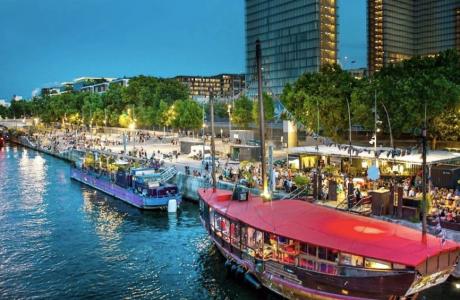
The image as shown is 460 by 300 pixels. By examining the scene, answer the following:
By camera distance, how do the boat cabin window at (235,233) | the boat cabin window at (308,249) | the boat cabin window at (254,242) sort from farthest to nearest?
the boat cabin window at (235,233) → the boat cabin window at (254,242) → the boat cabin window at (308,249)

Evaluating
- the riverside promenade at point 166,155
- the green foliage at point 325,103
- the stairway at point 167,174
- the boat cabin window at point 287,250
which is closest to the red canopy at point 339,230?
the boat cabin window at point 287,250

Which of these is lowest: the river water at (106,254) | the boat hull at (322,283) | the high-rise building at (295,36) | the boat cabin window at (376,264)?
the river water at (106,254)

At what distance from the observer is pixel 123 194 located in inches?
2203

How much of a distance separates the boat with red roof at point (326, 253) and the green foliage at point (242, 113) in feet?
209

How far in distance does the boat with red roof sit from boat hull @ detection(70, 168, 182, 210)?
18.6m

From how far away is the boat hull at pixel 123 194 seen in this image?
165ft

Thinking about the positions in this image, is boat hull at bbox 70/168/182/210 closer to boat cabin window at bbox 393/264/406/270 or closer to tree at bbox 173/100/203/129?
boat cabin window at bbox 393/264/406/270

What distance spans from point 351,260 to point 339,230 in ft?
8.16

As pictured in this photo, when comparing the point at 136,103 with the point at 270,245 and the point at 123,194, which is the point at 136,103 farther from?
the point at 270,245

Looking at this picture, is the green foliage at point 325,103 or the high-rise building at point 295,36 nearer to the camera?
the green foliage at point 325,103

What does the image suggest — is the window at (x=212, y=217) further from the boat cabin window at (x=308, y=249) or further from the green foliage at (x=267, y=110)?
the green foliage at (x=267, y=110)

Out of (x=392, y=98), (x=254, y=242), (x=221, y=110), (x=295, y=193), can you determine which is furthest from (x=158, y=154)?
(x=221, y=110)

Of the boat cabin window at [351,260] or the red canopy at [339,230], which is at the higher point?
the red canopy at [339,230]

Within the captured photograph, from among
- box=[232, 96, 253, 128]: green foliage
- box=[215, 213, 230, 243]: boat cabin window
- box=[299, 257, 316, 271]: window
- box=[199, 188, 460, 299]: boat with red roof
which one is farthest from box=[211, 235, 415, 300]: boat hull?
box=[232, 96, 253, 128]: green foliage
